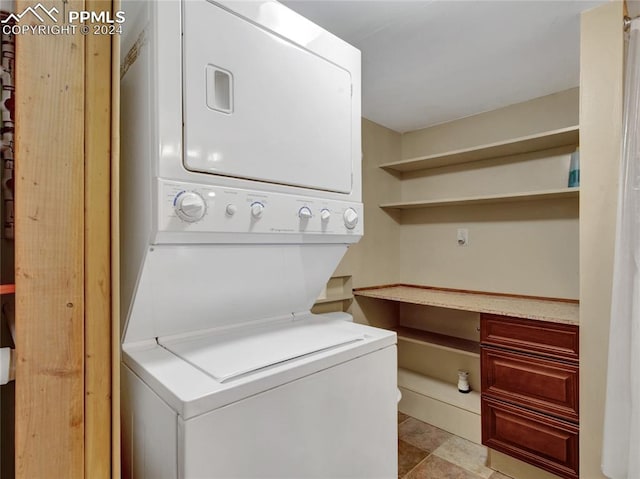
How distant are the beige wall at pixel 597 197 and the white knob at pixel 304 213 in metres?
1.39

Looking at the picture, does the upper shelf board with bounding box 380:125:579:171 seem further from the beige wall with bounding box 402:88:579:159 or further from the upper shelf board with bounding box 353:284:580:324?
the upper shelf board with bounding box 353:284:580:324

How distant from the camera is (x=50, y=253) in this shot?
768 mm

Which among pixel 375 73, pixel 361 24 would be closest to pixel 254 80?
pixel 361 24

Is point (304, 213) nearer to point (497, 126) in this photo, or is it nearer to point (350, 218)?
point (350, 218)

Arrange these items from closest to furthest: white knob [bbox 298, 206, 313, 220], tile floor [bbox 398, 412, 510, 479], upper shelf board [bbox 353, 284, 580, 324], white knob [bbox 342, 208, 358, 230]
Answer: white knob [bbox 298, 206, 313, 220] → white knob [bbox 342, 208, 358, 230] → upper shelf board [bbox 353, 284, 580, 324] → tile floor [bbox 398, 412, 510, 479]

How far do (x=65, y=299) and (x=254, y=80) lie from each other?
0.79m

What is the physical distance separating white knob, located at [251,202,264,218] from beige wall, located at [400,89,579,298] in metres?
2.30

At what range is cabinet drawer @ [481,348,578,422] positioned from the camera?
71.1 inches

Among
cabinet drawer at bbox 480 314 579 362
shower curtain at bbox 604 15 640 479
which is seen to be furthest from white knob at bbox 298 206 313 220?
cabinet drawer at bbox 480 314 579 362

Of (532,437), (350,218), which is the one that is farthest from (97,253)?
(532,437)

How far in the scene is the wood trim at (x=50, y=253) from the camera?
74cm

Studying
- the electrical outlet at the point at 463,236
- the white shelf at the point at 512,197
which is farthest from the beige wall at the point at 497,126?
the electrical outlet at the point at 463,236

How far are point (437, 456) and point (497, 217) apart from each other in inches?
70.1

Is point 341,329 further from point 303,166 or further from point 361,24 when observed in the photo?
point 361,24
